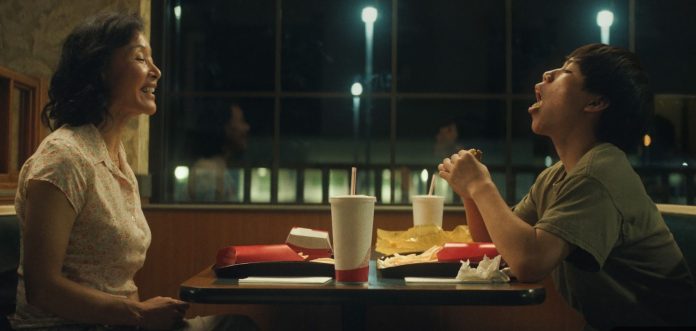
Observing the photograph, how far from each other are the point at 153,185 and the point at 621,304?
7.72 feet

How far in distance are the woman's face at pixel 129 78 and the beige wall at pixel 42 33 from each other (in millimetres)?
1494

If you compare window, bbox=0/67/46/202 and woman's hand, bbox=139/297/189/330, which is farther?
window, bbox=0/67/46/202

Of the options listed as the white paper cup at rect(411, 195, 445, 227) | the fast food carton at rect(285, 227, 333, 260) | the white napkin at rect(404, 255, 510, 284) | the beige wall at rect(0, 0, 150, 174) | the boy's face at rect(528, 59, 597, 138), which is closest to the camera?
the white napkin at rect(404, 255, 510, 284)

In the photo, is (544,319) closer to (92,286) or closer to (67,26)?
(92,286)

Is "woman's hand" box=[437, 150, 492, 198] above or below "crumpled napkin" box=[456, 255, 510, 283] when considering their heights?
above

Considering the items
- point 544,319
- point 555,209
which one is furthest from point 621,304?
point 544,319

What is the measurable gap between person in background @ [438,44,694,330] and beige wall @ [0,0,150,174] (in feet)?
6.26

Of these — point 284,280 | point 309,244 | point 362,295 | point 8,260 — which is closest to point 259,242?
point 309,244

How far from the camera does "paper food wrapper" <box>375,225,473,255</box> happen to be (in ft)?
5.85

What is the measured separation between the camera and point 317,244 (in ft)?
5.68

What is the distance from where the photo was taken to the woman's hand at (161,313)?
1.35 metres

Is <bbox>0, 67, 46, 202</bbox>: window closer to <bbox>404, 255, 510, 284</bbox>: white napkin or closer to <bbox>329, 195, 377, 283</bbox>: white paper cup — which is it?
<bbox>329, 195, 377, 283</bbox>: white paper cup

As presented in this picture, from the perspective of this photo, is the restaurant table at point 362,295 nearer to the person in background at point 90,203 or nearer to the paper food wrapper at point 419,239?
the person in background at point 90,203

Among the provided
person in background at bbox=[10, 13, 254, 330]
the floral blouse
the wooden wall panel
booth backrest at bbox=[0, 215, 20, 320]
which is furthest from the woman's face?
the wooden wall panel
